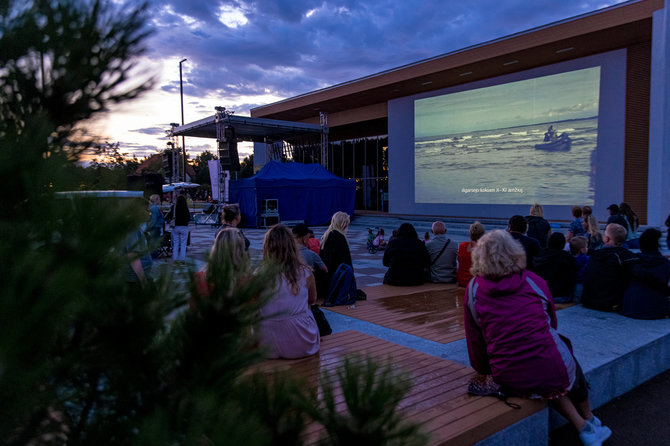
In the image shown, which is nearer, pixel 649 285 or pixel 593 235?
pixel 649 285

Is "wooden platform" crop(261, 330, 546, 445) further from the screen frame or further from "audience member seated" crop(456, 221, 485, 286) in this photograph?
the screen frame

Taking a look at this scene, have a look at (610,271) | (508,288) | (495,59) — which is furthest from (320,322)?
(495,59)

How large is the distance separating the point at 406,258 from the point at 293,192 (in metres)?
14.0

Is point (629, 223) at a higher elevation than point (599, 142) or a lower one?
lower

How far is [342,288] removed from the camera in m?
5.75

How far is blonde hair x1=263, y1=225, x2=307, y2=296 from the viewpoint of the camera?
3.62 m

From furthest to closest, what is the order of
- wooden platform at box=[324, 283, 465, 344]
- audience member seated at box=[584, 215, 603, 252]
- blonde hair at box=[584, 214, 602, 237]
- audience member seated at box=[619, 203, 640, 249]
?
audience member seated at box=[619, 203, 640, 249] → blonde hair at box=[584, 214, 602, 237] → audience member seated at box=[584, 215, 603, 252] → wooden platform at box=[324, 283, 465, 344]

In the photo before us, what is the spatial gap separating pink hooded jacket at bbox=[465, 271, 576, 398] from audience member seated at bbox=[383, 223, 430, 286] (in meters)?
3.57

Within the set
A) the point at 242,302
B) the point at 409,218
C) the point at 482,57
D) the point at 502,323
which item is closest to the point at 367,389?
the point at 242,302

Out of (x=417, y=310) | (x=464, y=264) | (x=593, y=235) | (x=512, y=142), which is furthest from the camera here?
(x=512, y=142)

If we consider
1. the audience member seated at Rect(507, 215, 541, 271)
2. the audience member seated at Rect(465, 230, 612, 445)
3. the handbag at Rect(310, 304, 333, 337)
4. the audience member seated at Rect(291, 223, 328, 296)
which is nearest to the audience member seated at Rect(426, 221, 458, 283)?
the audience member seated at Rect(507, 215, 541, 271)

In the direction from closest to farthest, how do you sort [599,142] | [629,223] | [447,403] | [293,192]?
[447,403]
[629,223]
[599,142]
[293,192]

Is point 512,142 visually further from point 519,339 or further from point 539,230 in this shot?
point 519,339

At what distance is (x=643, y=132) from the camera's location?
51.4 feet
